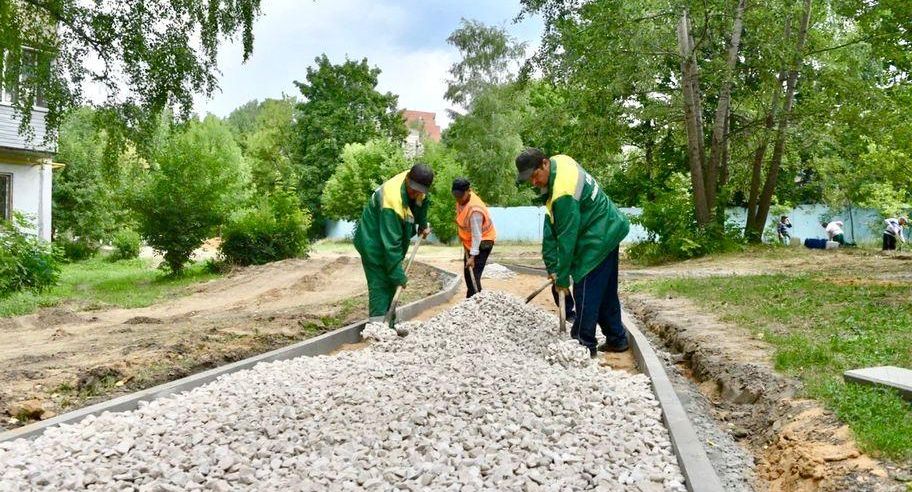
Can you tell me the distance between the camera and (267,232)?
72.5 ft

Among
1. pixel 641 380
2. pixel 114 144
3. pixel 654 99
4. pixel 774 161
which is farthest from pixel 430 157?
pixel 641 380

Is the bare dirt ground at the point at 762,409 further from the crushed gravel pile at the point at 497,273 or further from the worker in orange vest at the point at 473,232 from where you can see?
the crushed gravel pile at the point at 497,273

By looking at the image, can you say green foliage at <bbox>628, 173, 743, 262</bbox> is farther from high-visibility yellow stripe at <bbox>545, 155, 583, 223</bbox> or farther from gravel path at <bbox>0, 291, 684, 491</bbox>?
gravel path at <bbox>0, 291, 684, 491</bbox>

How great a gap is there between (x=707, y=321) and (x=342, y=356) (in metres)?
4.11

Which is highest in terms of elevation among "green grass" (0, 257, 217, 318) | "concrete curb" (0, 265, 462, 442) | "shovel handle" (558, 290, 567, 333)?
"shovel handle" (558, 290, 567, 333)

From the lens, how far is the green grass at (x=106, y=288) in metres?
12.5

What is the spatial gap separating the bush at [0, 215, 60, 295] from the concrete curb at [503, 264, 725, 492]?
1173cm

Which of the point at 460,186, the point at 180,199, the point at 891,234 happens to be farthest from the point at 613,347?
the point at 891,234

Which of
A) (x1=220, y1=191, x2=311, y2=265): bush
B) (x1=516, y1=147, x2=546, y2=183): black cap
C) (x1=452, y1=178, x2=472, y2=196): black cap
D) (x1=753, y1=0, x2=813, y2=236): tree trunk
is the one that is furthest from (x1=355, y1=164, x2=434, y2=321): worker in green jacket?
(x1=220, y1=191, x2=311, y2=265): bush

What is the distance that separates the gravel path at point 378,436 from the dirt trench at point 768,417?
1.95 ft

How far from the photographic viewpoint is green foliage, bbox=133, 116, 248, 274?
1823 centimetres

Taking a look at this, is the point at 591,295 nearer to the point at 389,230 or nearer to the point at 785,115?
the point at 389,230

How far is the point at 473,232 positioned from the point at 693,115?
1205 centimetres

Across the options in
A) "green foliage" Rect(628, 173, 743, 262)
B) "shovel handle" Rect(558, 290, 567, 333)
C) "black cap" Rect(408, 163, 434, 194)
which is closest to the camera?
"shovel handle" Rect(558, 290, 567, 333)
